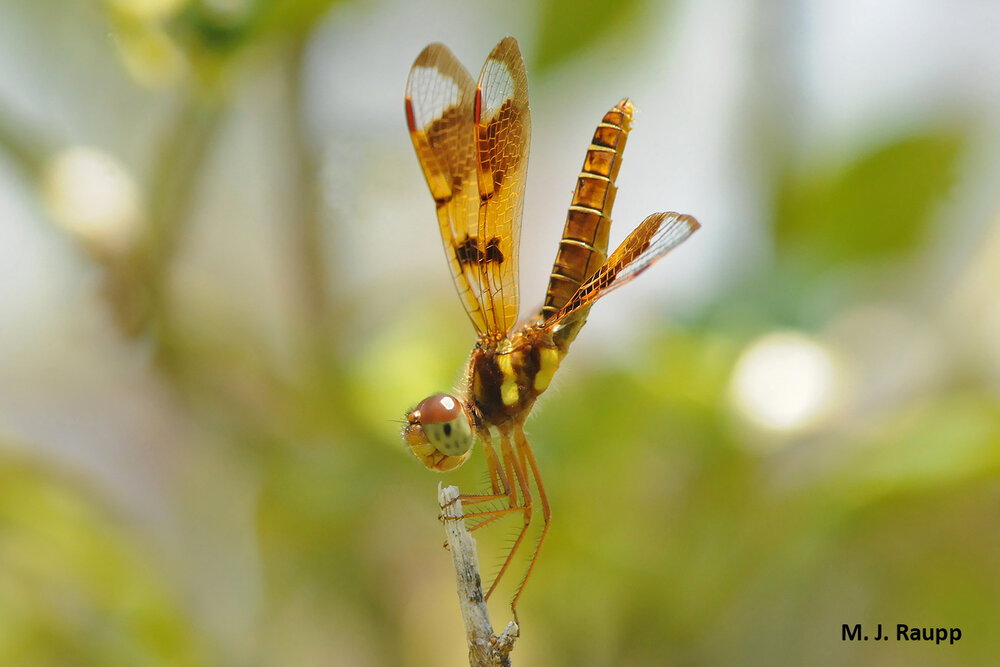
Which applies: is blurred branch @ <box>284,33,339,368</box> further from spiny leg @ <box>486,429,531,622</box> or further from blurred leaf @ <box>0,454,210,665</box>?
spiny leg @ <box>486,429,531,622</box>

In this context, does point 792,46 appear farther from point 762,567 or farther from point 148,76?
point 148,76

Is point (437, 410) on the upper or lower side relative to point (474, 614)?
upper

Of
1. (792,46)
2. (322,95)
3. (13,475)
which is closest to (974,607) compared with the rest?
(792,46)

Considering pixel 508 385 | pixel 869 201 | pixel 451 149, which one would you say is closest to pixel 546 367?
pixel 508 385

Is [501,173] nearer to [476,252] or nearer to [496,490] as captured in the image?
[476,252]

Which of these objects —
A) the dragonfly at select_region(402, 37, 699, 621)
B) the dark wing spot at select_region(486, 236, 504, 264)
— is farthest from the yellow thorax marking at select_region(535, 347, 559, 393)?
the dark wing spot at select_region(486, 236, 504, 264)

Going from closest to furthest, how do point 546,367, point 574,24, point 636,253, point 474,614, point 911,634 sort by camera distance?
point 474,614 → point 636,253 → point 546,367 → point 911,634 → point 574,24

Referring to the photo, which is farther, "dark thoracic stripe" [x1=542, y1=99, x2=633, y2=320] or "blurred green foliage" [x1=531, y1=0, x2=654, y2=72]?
"blurred green foliage" [x1=531, y1=0, x2=654, y2=72]

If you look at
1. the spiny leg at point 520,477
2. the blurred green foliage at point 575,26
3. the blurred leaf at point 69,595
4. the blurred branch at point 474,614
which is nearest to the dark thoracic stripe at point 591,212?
the spiny leg at point 520,477
